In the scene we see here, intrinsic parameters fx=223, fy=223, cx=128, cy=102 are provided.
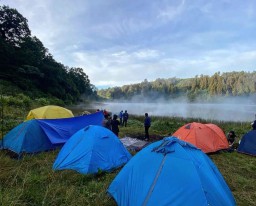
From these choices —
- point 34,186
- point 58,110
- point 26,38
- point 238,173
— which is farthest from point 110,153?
point 26,38

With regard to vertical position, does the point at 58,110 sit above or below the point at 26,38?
below

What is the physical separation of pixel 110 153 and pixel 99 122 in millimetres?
5460

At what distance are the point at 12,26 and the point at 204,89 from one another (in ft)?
393

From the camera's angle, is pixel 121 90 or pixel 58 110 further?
pixel 121 90

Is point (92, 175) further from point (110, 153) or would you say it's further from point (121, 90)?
point (121, 90)

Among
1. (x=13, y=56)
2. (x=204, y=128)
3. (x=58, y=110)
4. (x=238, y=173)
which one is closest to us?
(x=238, y=173)

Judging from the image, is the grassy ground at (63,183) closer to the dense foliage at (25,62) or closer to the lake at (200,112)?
the lake at (200,112)

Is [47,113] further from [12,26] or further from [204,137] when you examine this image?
[12,26]

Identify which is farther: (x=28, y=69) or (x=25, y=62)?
(x=25, y=62)

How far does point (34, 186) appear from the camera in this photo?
4797mm

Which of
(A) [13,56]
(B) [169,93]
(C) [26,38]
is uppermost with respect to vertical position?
(C) [26,38]

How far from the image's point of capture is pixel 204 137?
9836 mm

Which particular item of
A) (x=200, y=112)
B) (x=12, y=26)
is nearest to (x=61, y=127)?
(x=200, y=112)

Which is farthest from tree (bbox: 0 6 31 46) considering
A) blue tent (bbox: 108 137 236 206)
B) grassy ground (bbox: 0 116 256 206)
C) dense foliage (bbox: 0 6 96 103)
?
blue tent (bbox: 108 137 236 206)
